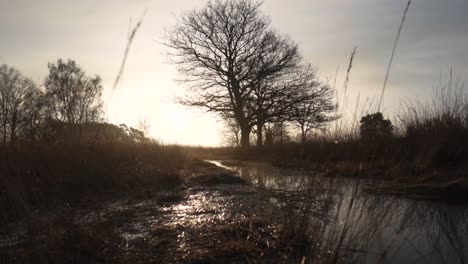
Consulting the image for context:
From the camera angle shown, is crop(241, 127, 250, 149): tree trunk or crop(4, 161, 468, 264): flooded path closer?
crop(4, 161, 468, 264): flooded path

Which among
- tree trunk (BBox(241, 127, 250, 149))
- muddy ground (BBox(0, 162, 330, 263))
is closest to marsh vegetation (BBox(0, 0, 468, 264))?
muddy ground (BBox(0, 162, 330, 263))

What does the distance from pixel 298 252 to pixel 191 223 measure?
1.19 m

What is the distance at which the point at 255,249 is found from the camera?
2525 millimetres

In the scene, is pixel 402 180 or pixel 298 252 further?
pixel 402 180

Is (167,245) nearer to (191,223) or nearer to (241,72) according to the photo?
(191,223)

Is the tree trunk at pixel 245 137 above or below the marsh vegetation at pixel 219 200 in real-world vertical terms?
above

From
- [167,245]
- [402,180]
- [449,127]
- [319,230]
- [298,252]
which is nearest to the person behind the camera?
[298,252]

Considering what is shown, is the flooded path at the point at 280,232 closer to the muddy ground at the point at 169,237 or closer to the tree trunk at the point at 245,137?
the muddy ground at the point at 169,237

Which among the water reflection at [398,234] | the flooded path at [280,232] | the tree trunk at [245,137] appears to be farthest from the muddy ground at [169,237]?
the tree trunk at [245,137]

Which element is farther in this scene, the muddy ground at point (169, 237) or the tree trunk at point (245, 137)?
the tree trunk at point (245, 137)

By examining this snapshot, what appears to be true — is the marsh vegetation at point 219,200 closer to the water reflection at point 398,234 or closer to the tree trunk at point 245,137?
the water reflection at point 398,234

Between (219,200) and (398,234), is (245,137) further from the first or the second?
(398,234)

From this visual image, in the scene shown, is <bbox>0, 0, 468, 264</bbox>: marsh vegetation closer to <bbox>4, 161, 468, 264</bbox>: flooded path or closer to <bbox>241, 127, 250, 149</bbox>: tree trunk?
<bbox>4, 161, 468, 264</bbox>: flooded path

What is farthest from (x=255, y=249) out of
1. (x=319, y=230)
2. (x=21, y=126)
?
(x=21, y=126)
